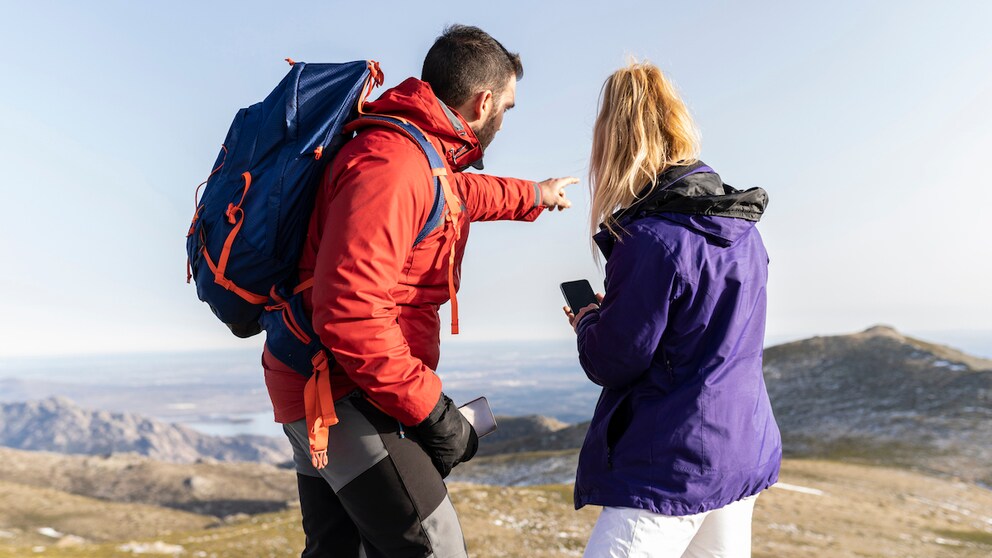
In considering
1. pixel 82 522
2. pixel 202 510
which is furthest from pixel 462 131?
pixel 202 510

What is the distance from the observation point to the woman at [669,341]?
375cm

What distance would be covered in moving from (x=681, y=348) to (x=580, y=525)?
1114 cm

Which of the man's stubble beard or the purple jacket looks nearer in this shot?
the purple jacket

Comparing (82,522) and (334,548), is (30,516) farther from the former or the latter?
(334,548)

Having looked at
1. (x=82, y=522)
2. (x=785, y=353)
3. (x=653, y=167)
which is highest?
(x=653, y=167)

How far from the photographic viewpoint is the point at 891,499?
18750 mm

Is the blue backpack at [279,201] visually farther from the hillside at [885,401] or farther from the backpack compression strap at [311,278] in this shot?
the hillside at [885,401]

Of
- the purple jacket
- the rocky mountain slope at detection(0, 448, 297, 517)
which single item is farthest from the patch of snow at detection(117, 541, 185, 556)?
the rocky mountain slope at detection(0, 448, 297, 517)

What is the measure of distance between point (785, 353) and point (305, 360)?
37.8m

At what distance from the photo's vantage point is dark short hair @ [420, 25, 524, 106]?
15.3 feet

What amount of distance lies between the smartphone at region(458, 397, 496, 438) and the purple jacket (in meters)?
0.82

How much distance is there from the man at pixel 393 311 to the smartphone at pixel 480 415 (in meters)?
0.17

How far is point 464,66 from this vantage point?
4648 millimetres

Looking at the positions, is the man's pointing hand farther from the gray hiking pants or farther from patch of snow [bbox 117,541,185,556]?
patch of snow [bbox 117,541,185,556]
